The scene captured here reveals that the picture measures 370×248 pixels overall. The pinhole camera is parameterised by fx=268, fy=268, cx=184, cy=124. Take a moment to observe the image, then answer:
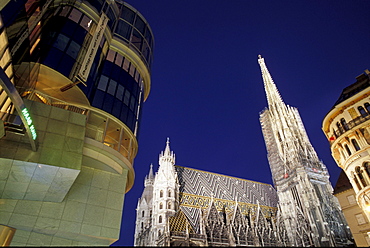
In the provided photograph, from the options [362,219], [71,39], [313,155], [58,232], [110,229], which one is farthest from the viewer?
[313,155]

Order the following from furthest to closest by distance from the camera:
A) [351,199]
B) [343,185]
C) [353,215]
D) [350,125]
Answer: [343,185] → [351,199] → [353,215] → [350,125]

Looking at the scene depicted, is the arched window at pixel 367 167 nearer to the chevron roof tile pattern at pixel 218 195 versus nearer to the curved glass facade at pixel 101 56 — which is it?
the curved glass facade at pixel 101 56

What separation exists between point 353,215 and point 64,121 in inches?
1096

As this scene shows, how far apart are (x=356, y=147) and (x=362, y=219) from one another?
941cm

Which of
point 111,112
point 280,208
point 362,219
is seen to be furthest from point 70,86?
point 280,208

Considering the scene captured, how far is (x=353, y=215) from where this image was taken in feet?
87.6

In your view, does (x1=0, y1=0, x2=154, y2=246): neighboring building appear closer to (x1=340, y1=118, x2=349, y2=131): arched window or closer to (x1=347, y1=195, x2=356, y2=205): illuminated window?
(x1=340, y1=118, x2=349, y2=131): arched window

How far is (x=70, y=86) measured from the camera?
19.0 m

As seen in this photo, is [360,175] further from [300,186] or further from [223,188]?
[223,188]

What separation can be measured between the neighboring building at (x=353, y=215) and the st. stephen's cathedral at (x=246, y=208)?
1368 centimetres

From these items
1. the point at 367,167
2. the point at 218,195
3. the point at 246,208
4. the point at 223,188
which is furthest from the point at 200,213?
the point at 367,167

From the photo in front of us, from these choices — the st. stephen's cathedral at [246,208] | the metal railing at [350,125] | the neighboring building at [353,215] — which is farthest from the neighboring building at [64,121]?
the neighboring building at [353,215]

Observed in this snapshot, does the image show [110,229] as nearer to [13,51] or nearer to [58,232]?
[58,232]

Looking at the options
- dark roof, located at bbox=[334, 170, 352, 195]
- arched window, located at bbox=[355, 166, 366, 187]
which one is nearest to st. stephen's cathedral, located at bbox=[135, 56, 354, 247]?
dark roof, located at bbox=[334, 170, 352, 195]
